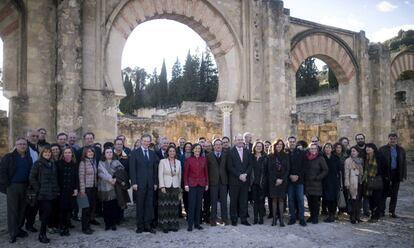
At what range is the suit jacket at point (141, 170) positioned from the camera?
5.61 metres

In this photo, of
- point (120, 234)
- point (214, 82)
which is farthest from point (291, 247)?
point (214, 82)

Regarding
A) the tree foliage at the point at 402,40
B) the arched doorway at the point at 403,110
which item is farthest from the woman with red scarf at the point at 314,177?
the tree foliage at the point at 402,40

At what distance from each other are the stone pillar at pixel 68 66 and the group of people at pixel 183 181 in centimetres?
148

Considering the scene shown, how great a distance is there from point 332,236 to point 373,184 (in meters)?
1.58

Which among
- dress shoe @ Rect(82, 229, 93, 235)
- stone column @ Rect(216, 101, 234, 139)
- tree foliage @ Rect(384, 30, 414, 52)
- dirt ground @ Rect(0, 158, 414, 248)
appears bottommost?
dirt ground @ Rect(0, 158, 414, 248)

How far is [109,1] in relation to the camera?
343 inches

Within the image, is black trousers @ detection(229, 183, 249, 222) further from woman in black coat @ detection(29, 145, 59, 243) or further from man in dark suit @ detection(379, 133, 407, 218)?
woman in black coat @ detection(29, 145, 59, 243)

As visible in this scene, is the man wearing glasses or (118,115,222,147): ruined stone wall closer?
the man wearing glasses

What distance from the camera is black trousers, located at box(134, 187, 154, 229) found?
18.3 feet

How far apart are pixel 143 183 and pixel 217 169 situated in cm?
118

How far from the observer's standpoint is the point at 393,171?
6.82 metres

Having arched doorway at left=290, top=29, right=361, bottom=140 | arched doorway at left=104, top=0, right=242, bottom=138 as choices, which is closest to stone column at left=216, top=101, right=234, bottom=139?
arched doorway at left=104, top=0, right=242, bottom=138

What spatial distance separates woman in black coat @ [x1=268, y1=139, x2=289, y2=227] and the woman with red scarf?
390 mm

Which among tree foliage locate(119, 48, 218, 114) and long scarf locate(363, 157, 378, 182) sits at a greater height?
tree foliage locate(119, 48, 218, 114)
